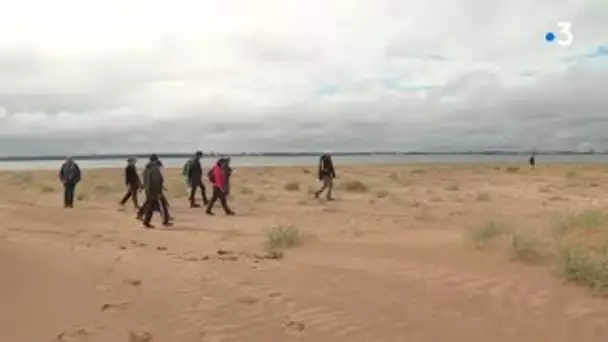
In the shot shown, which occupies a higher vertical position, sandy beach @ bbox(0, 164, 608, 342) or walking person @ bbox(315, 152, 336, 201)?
walking person @ bbox(315, 152, 336, 201)

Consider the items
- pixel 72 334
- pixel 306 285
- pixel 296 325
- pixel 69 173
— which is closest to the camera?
pixel 72 334

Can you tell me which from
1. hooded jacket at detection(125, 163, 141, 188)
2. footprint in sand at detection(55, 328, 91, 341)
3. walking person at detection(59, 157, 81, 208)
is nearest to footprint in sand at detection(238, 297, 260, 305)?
footprint in sand at detection(55, 328, 91, 341)

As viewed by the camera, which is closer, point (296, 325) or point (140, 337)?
point (140, 337)

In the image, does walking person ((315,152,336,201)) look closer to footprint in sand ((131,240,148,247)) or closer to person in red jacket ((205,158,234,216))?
person in red jacket ((205,158,234,216))

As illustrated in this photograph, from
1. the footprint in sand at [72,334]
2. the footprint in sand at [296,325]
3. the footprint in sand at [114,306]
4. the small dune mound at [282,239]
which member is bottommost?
the footprint in sand at [72,334]

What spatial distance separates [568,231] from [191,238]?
7073 mm

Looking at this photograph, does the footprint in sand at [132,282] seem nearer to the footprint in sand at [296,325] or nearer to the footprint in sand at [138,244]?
the footprint in sand at [296,325]

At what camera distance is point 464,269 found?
9.37 metres

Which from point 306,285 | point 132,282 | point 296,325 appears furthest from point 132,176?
point 296,325

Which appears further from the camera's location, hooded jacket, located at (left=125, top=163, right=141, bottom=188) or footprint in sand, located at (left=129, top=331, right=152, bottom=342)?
hooded jacket, located at (left=125, top=163, right=141, bottom=188)

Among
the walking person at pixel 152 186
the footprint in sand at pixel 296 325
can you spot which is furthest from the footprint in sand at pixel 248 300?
the walking person at pixel 152 186

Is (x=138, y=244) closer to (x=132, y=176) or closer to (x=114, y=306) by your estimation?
(x=114, y=306)

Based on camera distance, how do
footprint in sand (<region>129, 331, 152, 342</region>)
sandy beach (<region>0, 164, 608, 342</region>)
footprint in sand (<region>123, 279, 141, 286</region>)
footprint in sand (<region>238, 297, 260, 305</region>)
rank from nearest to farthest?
footprint in sand (<region>129, 331, 152, 342</region>), sandy beach (<region>0, 164, 608, 342</region>), footprint in sand (<region>238, 297, 260, 305</region>), footprint in sand (<region>123, 279, 141, 286</region>)

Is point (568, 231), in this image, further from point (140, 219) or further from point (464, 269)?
point (140, 219)
